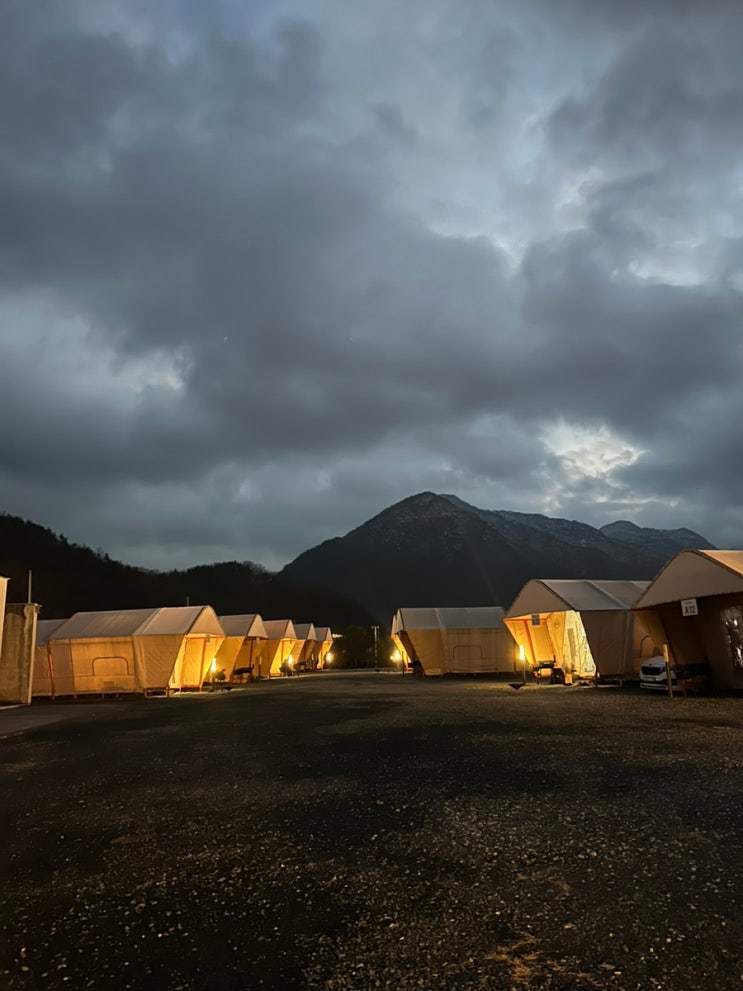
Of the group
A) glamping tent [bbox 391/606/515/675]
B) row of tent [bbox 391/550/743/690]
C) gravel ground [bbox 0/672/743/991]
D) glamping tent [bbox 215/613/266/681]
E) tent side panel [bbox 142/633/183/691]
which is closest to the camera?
gravel ground [bbox 0/672/743/991]

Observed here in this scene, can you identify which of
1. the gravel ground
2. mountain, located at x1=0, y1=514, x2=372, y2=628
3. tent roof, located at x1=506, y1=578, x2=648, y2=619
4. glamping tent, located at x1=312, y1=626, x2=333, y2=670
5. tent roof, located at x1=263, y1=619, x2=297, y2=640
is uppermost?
mountain, located at x1=0, y1=514, x2=372, y2=628

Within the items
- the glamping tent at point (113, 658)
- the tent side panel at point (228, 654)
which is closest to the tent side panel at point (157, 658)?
the glamping tent at point (113, 658)

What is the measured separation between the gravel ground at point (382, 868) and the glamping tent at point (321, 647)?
216 ft

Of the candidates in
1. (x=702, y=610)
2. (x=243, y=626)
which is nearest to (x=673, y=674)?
(x=702, y=610)

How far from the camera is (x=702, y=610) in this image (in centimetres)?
2067

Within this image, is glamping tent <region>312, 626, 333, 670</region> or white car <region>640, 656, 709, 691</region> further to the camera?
glamping tent <region>312, 626, 333, 670</region>

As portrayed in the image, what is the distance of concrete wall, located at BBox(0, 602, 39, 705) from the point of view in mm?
23641

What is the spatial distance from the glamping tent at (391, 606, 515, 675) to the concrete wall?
68.3 ft

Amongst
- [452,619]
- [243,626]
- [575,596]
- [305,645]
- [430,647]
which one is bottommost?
[305,645]

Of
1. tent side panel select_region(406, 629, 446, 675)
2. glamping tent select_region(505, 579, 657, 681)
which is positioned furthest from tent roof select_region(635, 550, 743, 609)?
tent side panel select_region(406, 629, 446, 675)

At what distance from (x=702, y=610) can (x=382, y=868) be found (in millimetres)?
19413

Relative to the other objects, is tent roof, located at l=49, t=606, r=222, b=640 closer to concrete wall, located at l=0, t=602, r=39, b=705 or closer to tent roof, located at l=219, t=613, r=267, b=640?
concrete wall, located at l=0, t=602, r=39, b=705

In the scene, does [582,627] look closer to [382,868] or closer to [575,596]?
[575,596]

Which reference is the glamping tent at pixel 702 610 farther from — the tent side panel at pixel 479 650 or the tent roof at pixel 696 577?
the tent side panel at pixel 479 650
